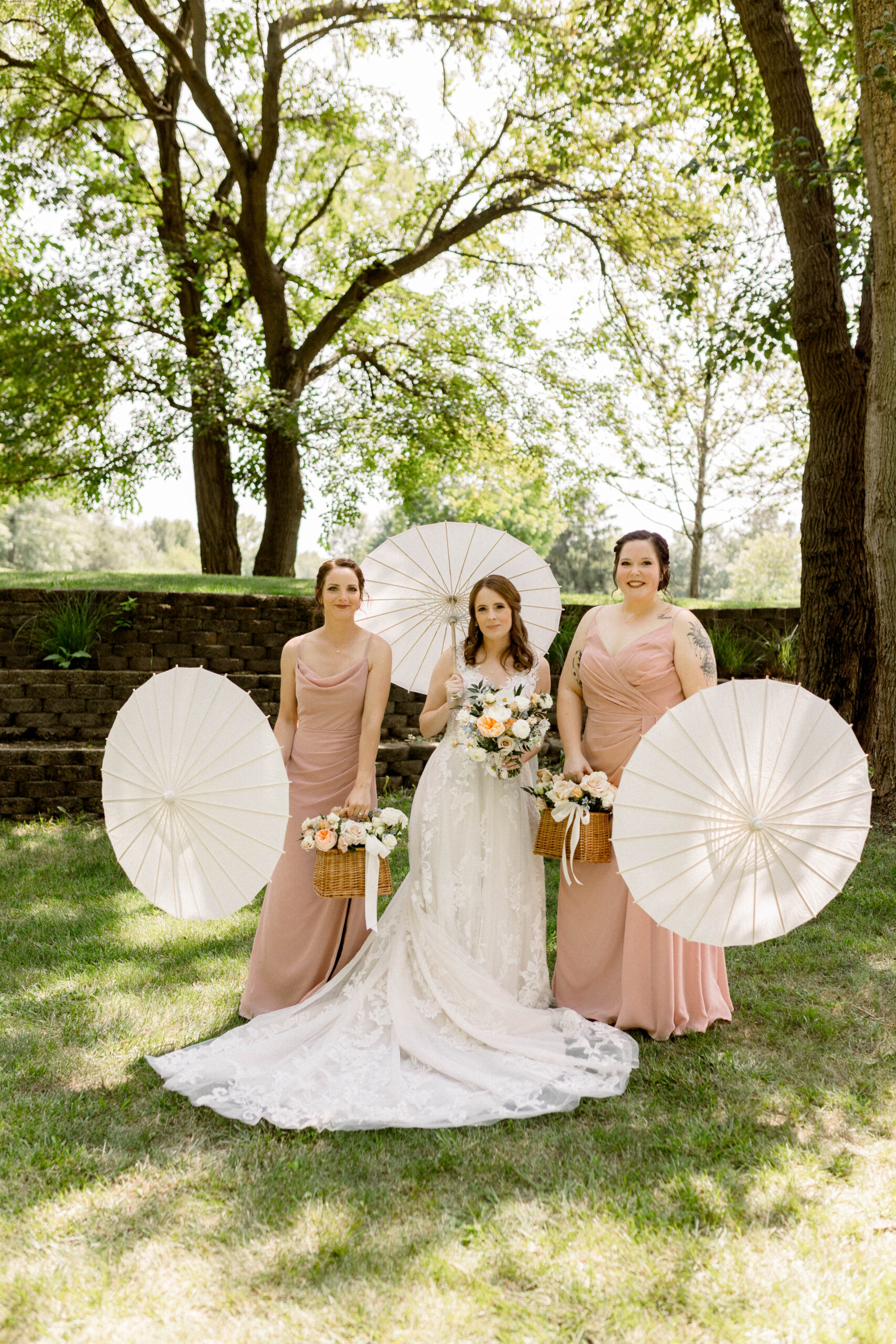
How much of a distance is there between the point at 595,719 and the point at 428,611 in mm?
974

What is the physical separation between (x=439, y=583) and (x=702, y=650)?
1.27 meters

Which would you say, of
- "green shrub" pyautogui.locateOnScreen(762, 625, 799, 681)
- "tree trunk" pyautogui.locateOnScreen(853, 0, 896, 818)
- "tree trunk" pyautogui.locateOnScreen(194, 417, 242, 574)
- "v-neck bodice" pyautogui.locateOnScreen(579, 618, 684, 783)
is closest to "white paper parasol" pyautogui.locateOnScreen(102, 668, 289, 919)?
"v-neck bodice" pyautogui.locateOnScreen(579, 618, 684, 783)

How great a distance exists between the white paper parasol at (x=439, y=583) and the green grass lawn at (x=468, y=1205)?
6.37ft

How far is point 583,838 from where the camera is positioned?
400cm

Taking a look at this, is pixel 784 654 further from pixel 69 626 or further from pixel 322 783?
pixel 69 626

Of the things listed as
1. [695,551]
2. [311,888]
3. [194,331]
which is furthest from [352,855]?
[695,551]

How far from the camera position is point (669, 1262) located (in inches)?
A: 104

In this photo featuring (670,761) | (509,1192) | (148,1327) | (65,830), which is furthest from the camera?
(65,830)

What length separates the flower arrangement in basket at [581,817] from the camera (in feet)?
13.1

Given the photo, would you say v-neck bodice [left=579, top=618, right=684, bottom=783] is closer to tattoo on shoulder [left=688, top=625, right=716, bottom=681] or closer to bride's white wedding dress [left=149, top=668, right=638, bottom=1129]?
tattoo on shoulder [left=688, top=625, right=716, bottom=681]

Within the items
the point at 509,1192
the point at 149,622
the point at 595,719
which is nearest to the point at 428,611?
the point at 595,719

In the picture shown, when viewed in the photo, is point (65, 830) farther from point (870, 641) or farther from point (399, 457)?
point (399, 457)

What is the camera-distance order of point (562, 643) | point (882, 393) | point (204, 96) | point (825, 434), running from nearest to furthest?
point (882, 393), point (825, 434), point (562, 643), point (204, 96)

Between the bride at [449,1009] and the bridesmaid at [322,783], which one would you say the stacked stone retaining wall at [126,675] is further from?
the bride at [449,1009]
